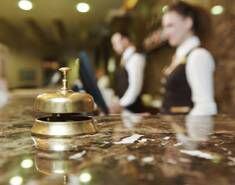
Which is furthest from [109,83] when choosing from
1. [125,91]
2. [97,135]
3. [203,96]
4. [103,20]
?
[97,135]

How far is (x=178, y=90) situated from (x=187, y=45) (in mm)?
220

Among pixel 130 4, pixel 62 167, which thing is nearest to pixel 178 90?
pixel 62 167

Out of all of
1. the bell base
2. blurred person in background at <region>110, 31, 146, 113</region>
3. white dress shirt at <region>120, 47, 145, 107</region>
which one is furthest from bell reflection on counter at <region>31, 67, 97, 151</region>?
white dress shirt at <region>120, 47, 145, 107</region>

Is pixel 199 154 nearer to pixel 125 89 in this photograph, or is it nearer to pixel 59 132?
pixel 59 132

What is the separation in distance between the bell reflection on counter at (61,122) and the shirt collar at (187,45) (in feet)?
3.56

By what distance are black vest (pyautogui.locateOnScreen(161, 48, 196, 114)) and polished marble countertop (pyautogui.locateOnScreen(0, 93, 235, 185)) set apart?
83 cm

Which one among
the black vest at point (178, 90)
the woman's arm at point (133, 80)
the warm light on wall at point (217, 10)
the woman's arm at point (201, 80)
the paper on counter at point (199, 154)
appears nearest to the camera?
the paper on counter at point (199, 154)

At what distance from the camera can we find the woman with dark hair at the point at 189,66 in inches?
64.9

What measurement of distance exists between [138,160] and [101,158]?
0.06 meters

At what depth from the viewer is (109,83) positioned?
21.1ft

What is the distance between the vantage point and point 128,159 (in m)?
0.61

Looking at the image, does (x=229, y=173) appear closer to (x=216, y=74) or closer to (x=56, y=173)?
(x=56, y=173)

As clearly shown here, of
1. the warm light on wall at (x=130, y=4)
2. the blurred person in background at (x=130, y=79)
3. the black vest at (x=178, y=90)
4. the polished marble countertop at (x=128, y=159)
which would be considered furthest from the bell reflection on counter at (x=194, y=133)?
the warm light on wall at (x=130, y=4)

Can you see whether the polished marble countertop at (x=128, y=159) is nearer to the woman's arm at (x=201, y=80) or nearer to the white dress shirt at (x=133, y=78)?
the woman's arm at (x=201, y=80)
